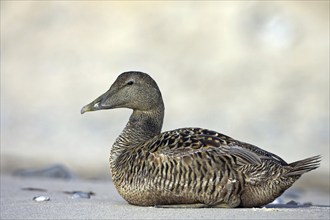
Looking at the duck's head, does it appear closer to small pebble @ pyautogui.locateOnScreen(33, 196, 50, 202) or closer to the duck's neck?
the duck's neck

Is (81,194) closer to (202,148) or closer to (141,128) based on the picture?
(141,128)

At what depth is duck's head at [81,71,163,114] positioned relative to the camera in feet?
29.0

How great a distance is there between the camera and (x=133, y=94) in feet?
29.0

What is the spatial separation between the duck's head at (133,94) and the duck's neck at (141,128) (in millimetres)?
51

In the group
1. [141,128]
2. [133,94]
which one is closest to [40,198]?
[141,128]

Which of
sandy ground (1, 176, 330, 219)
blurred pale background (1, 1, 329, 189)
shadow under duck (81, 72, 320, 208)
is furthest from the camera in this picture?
blurred pale background (1, 1, 329, 189)

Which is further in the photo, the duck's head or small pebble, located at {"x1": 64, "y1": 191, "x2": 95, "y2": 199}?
small pebble, located at {"x1": 64, "y1": 191, "x2": 95, "y2": 199}

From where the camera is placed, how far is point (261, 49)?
1803 cm

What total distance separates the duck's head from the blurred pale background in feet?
15.0

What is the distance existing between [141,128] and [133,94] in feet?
0.97

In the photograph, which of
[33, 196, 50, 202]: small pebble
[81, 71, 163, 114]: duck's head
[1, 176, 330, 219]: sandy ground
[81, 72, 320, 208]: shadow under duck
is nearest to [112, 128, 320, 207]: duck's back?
[81, 72, 320, 208]: shadow under duck

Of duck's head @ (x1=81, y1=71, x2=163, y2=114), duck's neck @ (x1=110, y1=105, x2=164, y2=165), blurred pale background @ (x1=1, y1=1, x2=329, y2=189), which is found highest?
blurred pale background @ (x1=1, y1=1, x2=329, y2=189)

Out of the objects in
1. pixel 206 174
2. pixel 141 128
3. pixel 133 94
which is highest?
pixel 133 94

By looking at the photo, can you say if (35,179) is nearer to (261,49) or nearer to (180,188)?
(180,188)
